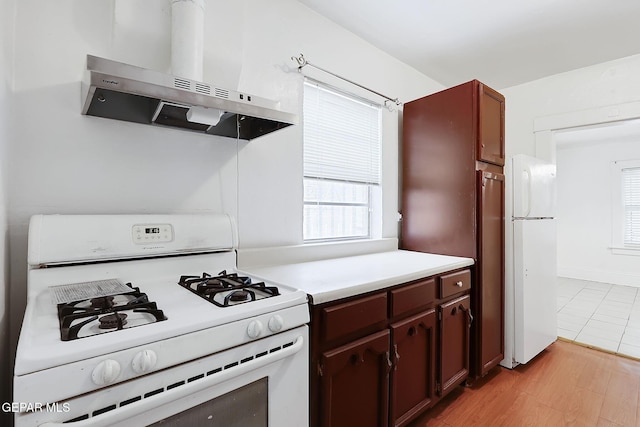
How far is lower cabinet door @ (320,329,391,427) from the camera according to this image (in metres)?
1.25

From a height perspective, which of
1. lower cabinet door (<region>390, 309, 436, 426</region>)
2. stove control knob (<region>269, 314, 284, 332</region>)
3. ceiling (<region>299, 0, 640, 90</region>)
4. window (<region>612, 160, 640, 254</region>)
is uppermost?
ceiling (<region>299, 0, 640, 90</region>)

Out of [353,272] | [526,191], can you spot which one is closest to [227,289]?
[353,272]

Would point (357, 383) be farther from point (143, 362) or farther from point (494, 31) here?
point (494, 31)

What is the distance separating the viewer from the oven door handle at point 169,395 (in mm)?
669

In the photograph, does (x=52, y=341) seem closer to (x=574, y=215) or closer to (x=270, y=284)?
(x=270, y=284)

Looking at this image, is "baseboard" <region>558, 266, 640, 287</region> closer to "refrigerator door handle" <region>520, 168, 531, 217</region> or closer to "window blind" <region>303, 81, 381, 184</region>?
"refrigerator door handle" <region>520, 168, 531, 217</region>

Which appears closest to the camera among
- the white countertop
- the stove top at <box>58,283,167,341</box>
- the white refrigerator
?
the stove top at <box>58,283,167,341</box>

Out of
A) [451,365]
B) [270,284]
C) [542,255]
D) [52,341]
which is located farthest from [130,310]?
[542,255]

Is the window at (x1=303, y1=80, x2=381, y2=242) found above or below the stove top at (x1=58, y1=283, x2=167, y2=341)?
above

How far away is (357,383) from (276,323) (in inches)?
24.2

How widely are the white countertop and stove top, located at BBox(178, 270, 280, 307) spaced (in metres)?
0.14

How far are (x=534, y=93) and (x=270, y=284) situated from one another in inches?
129

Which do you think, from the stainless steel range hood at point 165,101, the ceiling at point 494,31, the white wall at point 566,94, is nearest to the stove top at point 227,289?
the stainless steel range hood at point 165,101

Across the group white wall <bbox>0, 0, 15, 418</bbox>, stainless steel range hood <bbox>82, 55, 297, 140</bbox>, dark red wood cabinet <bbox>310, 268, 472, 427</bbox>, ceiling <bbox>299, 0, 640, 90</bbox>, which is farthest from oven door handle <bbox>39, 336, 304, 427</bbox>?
ceiling <bbox>299, 0, 640, 90</bbox>
